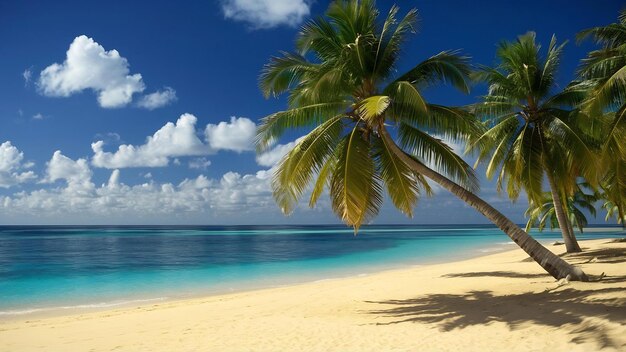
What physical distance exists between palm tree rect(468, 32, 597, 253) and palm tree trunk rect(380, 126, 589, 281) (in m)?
4.35

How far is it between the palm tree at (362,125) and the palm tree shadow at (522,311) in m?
1.43

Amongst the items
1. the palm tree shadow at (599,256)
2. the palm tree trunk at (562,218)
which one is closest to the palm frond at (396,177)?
the palm tree trunk at (562,218)

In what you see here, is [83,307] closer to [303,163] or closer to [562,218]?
[303,163]

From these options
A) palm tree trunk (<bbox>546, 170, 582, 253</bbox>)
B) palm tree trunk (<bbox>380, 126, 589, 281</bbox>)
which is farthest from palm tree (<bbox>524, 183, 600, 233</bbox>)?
palm tree trunk (<bbox>380, 126, 589, 281</bbox>)

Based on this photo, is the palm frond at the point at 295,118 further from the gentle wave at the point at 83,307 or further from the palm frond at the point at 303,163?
the gentle wave at the point at 83,307

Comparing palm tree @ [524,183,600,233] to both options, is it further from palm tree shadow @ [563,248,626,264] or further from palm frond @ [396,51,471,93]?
palm frond @ [396,51,471,93]

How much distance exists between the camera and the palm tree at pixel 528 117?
1341 cm

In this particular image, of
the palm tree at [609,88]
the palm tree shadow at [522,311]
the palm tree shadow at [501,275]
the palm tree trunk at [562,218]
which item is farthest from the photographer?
the palm tree trunk at [562,218]

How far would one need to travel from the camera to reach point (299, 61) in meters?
10.5

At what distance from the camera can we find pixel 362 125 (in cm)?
1015

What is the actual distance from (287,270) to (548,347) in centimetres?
1709

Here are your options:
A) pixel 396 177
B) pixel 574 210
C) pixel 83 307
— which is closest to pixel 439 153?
pixel 396 177

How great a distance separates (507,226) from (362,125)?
4012mm

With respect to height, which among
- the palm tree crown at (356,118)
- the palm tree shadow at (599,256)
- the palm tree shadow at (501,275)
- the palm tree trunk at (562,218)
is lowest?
the palm tree shadow at (501,275)
